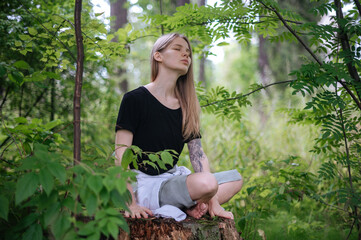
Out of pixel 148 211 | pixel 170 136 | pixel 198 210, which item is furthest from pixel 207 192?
pixel 170 136

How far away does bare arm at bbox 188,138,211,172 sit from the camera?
283cm

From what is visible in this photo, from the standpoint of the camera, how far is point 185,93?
2.94 metres

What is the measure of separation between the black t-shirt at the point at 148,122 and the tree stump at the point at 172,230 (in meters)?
0.50

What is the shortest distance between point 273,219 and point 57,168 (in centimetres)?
341

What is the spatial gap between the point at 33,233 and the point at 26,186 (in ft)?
1.00

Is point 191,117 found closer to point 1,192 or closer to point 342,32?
point 342,32

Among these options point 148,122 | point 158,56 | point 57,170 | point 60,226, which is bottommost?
point 60,226

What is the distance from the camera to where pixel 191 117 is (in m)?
2.85

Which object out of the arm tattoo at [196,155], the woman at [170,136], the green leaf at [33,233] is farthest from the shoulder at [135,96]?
the green leaf at [33,233]

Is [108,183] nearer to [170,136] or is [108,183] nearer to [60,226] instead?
[60,226]

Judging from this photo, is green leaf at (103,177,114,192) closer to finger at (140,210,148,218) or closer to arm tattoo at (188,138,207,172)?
finger at (140,210,148,218)

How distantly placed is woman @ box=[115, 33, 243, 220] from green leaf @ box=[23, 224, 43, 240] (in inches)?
30.2

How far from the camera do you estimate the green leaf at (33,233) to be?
1424mm

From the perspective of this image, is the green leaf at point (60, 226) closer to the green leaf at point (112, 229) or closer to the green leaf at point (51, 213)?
the green leaf at point (51, 213)
